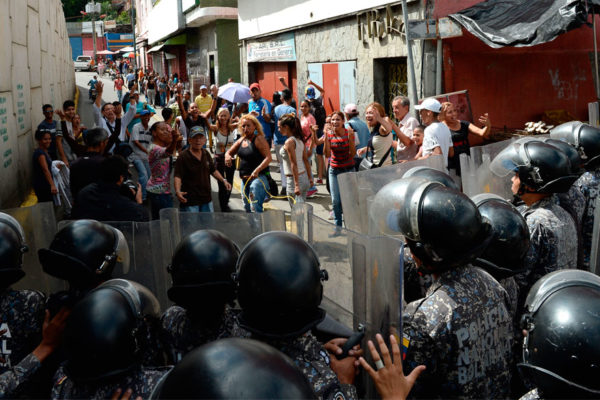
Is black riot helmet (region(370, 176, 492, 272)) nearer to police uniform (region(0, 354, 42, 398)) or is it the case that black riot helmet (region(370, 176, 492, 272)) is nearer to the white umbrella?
police uniform (region(0, 354, 42, 398))

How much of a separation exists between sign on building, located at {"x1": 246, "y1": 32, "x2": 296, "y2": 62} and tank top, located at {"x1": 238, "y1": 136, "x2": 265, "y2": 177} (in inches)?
365

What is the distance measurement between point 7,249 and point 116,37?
7610 cm

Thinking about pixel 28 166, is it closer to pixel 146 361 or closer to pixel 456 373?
pixel 146 361

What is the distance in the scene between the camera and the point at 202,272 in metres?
2.56

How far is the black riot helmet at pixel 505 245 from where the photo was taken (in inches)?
109

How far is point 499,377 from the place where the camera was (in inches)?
92.4

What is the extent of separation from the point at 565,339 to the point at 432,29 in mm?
7578

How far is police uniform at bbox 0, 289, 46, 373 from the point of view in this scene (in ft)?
8.75

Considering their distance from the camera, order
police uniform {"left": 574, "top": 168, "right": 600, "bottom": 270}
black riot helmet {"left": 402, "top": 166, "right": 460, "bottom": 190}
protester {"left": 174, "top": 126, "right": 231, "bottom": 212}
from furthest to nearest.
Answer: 1. protester {"left": 174, "top": 126, "right": 231, "bottom": 212}
2. police uniform {"left": 574, "top": 168, "right": 600, "bottom": 270}
3. black riot helmet {"left": 402, "top": 166, "right": 460, "bottom": 190}

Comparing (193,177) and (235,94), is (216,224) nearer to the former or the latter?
(193,177)

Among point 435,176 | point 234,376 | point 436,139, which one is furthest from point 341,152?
point 234,376

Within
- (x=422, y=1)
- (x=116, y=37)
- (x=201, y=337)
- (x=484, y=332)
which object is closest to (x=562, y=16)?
(x=422, y=1)

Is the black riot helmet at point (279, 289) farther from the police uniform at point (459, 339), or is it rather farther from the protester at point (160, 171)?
the protester at point (160, 171)

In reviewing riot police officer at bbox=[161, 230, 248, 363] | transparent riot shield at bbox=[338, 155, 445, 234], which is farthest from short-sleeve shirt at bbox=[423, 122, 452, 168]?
riot police officer at bbox=[161, 230, 248, 363]
